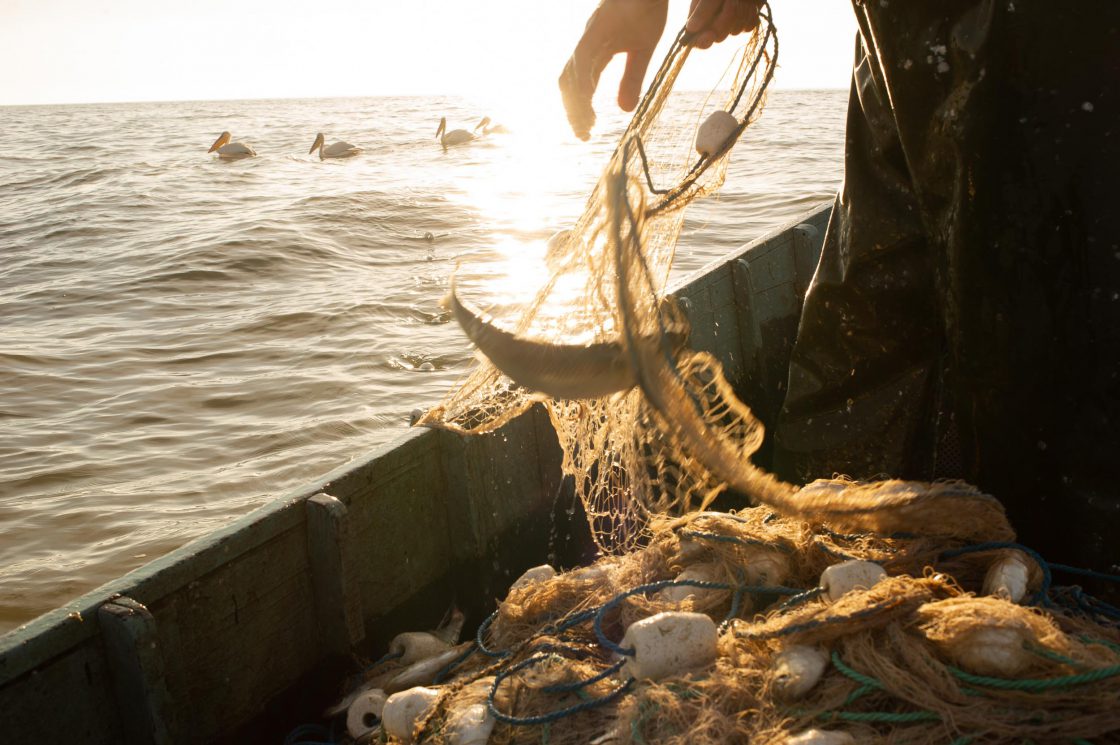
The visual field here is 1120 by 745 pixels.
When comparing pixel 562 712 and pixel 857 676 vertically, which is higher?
pixel 857 676

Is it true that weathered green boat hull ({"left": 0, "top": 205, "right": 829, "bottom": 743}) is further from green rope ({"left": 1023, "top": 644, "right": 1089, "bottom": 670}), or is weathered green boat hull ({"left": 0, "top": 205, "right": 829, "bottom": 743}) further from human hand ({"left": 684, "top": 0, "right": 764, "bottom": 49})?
green rope ({"left": 1023, "top": 644, "right": 1089, "bottom": 670})

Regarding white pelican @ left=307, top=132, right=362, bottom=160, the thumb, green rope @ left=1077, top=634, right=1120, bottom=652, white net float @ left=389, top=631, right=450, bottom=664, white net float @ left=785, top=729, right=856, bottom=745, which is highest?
white pelican @ left=307, top=132, right=362, bottom=160

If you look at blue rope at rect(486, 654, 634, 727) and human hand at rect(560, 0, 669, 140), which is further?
human hand at rect(560, 0, 669, 140)

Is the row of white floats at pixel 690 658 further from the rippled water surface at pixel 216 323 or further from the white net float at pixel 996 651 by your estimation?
the rippled water surface at pixel 216 323

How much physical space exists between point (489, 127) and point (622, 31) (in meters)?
34.3

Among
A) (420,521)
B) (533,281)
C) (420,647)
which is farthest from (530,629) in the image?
(533,281)

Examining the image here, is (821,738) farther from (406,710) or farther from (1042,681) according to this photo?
(406,710)

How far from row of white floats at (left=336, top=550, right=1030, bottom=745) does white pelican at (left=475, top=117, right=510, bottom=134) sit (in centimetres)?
3423

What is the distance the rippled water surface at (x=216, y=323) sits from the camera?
20.5 feet

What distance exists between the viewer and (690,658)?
262 centimetres

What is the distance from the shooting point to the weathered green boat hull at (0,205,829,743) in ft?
8.45

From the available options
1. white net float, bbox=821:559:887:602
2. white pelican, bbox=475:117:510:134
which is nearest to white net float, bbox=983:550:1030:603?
white net float, bbox=821:559:887:602

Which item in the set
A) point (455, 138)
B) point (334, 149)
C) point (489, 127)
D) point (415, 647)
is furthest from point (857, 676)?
point (489, 127)

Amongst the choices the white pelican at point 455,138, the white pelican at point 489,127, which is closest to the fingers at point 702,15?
the white pelican at point 455,138
